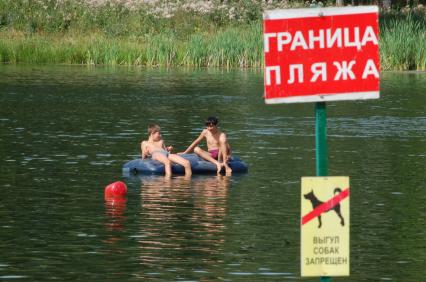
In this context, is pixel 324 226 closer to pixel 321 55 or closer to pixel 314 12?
pixel 321 55

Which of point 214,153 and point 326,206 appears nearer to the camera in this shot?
point 326,206

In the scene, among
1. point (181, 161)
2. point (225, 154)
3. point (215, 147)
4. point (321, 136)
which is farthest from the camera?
point (215, 147)

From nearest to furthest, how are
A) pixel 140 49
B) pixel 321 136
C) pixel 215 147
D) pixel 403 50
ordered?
pixel 321 136 → pixel 215 147 → pixel 403 50 → pixel 140 49

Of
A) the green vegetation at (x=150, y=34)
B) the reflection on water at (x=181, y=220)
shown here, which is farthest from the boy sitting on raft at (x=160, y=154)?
the green vegetation at (x=150, y=34)

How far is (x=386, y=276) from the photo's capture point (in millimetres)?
15391

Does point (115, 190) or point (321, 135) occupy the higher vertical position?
point (321, 135)

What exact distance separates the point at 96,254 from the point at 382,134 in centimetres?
1955

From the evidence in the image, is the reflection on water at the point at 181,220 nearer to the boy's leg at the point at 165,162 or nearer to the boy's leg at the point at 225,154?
the boy's leg at the point at 165,162

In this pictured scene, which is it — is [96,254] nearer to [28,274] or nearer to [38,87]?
[28,274]

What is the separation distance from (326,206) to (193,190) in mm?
15248

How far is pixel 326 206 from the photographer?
8875 mm

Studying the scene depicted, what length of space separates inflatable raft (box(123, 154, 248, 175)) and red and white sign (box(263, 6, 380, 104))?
17347mm

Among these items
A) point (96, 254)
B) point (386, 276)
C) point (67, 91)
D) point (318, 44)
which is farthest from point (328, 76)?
point (67, 91)

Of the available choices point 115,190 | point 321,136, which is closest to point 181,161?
point 115,190
